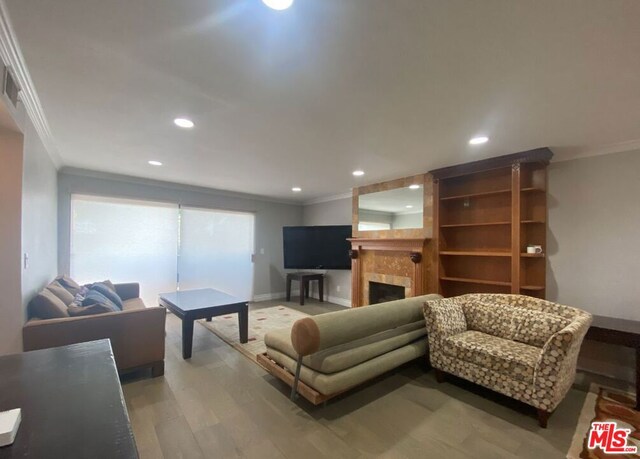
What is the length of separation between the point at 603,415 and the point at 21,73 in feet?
16.3

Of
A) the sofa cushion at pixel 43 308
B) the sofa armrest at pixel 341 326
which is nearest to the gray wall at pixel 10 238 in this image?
the sofa cushion at pixel 43 308

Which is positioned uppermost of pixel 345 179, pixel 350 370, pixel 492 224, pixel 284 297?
pixel 345 179

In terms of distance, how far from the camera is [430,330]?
2.88 meters

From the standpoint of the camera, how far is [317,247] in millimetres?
6230

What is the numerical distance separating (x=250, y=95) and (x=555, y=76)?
2029 millimetres

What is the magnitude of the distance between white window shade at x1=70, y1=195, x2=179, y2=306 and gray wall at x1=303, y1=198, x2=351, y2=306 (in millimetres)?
3116

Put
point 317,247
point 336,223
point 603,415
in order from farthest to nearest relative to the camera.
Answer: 1. point 336,223
2. point 317,247
3. point 603,415

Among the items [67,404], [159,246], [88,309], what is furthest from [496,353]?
[159,246]

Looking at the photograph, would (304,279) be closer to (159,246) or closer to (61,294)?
(159,246)

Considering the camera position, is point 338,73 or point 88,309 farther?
point 88,309

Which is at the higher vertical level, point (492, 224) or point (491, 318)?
point (492, 224)

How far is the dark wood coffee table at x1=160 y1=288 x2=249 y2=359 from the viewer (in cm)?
340

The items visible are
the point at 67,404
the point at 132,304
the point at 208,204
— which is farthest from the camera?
the point at 208,204

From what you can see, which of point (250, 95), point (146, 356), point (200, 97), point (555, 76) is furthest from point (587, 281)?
point (146, 356)
